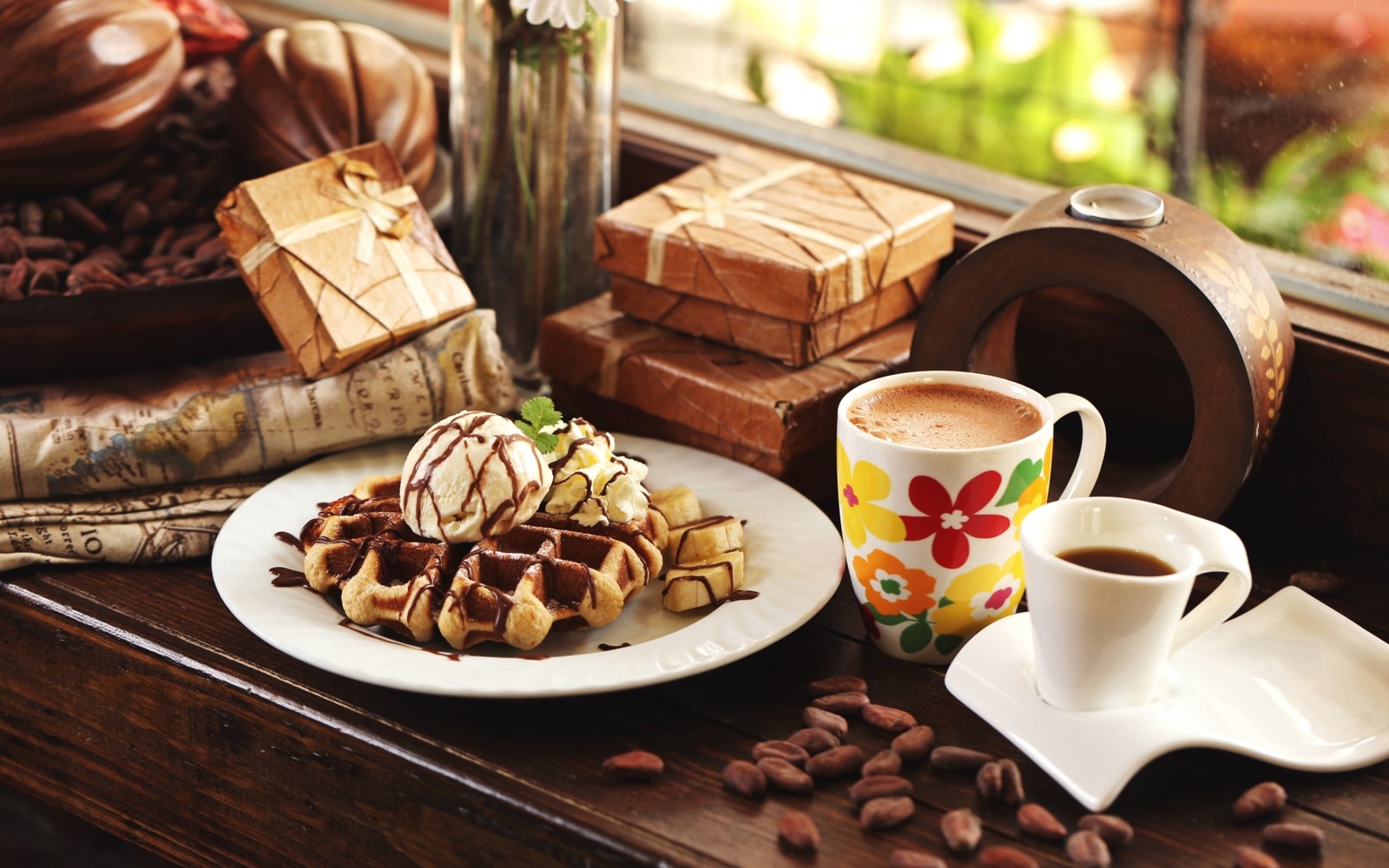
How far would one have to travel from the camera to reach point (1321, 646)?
3.26ft

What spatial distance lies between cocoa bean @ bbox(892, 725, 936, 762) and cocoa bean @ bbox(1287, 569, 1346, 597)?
402 millimetres

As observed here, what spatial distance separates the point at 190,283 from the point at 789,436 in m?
0.55

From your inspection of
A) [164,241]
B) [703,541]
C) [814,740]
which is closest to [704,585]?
[703,541]

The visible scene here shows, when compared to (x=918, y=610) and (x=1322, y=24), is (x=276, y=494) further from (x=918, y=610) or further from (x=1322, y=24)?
(x=1322, y=24)

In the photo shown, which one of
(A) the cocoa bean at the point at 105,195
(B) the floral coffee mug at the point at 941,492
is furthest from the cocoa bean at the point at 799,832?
(A) the cocoa bean at the point at 105,195

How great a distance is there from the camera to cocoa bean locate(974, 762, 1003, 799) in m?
0.85

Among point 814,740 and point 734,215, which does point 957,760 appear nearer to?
point 814,740

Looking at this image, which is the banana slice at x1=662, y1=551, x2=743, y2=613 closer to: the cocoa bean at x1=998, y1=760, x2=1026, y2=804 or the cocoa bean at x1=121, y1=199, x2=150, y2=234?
the cocoa bean at x1=998, y1=760, x2=1026, y2=804

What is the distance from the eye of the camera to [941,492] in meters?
0.92

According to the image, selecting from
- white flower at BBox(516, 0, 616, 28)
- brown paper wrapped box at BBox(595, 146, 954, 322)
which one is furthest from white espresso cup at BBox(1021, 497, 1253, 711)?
white flower at BBox(516, 0, 616, 28)

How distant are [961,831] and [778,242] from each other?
1.91 ft

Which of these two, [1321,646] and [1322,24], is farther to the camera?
[1322,24]

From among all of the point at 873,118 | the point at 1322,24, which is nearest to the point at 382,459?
the point at 873,118

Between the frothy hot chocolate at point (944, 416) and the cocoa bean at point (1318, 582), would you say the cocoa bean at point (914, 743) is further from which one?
the cocoa bean at point (1318, 582)
